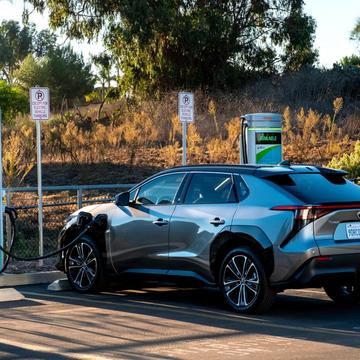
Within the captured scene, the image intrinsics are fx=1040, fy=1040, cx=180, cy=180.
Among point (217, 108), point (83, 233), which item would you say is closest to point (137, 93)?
point (217, 108)

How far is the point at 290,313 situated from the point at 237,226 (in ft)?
3.82

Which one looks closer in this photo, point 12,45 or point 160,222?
point 160,222

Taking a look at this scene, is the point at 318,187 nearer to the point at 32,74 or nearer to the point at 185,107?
the point at 185,107

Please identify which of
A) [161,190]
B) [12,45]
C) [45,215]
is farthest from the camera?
[12,45]

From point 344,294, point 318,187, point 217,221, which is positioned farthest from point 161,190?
point 344,294

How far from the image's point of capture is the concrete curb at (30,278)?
14.8 m

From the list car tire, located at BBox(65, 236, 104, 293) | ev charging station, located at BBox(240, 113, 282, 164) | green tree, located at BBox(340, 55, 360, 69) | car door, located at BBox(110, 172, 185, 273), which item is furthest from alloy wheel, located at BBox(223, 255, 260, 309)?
green tree, located at BBox(340, 55, 360, 69)

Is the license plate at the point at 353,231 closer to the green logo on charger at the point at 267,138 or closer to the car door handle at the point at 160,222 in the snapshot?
the car door handle at the point at 160,222

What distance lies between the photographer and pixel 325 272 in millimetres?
11195

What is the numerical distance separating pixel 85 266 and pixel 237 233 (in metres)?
2.83

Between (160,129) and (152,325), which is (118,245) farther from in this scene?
(160,129)

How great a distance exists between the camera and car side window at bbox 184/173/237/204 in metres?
12.1

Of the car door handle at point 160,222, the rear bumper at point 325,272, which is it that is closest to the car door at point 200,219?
the car door handle at point 160,222

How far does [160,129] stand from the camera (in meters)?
35.9
